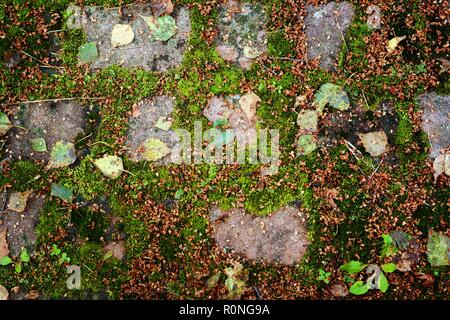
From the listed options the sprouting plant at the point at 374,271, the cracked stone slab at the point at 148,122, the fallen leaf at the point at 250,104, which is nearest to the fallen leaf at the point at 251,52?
the fallen leaf at the point at 250,104

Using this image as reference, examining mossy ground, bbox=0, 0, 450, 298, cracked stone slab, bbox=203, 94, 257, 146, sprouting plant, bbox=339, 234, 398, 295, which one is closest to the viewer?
sprouting plant, bbox=339, 234, 398, 295

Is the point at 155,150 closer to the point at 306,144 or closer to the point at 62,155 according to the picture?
the point at 62,155

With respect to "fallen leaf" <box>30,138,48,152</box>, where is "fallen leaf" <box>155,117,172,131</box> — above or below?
above

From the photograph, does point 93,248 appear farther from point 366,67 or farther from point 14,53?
point 366,67

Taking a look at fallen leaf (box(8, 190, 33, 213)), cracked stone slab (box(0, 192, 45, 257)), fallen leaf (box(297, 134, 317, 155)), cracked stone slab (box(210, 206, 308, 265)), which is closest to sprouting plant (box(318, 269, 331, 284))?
cracked stone slab (box(210, 206, 308, 265))

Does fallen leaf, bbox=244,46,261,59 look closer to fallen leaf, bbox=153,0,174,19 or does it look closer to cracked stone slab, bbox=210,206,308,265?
fallen leaf, bbox=153,0,174,19

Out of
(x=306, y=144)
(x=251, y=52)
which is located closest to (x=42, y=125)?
(x=251, y=52)
